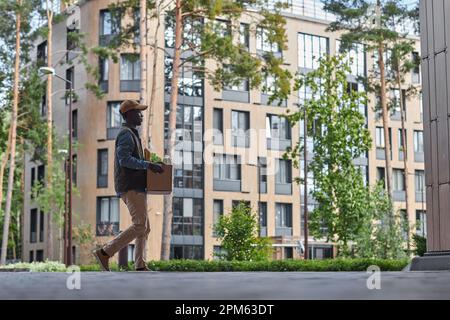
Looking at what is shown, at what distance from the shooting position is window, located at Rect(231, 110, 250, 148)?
6059 centimetres

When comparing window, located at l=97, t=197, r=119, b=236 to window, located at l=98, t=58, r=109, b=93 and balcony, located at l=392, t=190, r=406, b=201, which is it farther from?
balcony, located at l=392, t=190, r=406, b=201

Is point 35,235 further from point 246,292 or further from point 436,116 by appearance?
point 246,292

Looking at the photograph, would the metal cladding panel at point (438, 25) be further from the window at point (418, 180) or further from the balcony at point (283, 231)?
the window at point (418, 180)

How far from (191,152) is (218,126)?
115 inches

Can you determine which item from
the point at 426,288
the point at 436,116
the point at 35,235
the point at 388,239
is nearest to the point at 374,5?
the point at 388,239

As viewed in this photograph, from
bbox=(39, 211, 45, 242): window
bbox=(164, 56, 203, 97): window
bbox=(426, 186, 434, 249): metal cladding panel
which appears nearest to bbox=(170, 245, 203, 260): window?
bbox=(164, 56, 203, 97): window

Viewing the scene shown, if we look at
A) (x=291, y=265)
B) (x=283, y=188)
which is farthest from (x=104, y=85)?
(x=291, y=265)

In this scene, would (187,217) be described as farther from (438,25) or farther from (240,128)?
(438,25)

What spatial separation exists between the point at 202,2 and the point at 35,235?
32579mm

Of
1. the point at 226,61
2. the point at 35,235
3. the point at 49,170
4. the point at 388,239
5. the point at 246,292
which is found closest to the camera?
the point at 246,292

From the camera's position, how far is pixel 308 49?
219ft

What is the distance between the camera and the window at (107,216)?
57.0 meters

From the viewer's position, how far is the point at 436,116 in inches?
510
